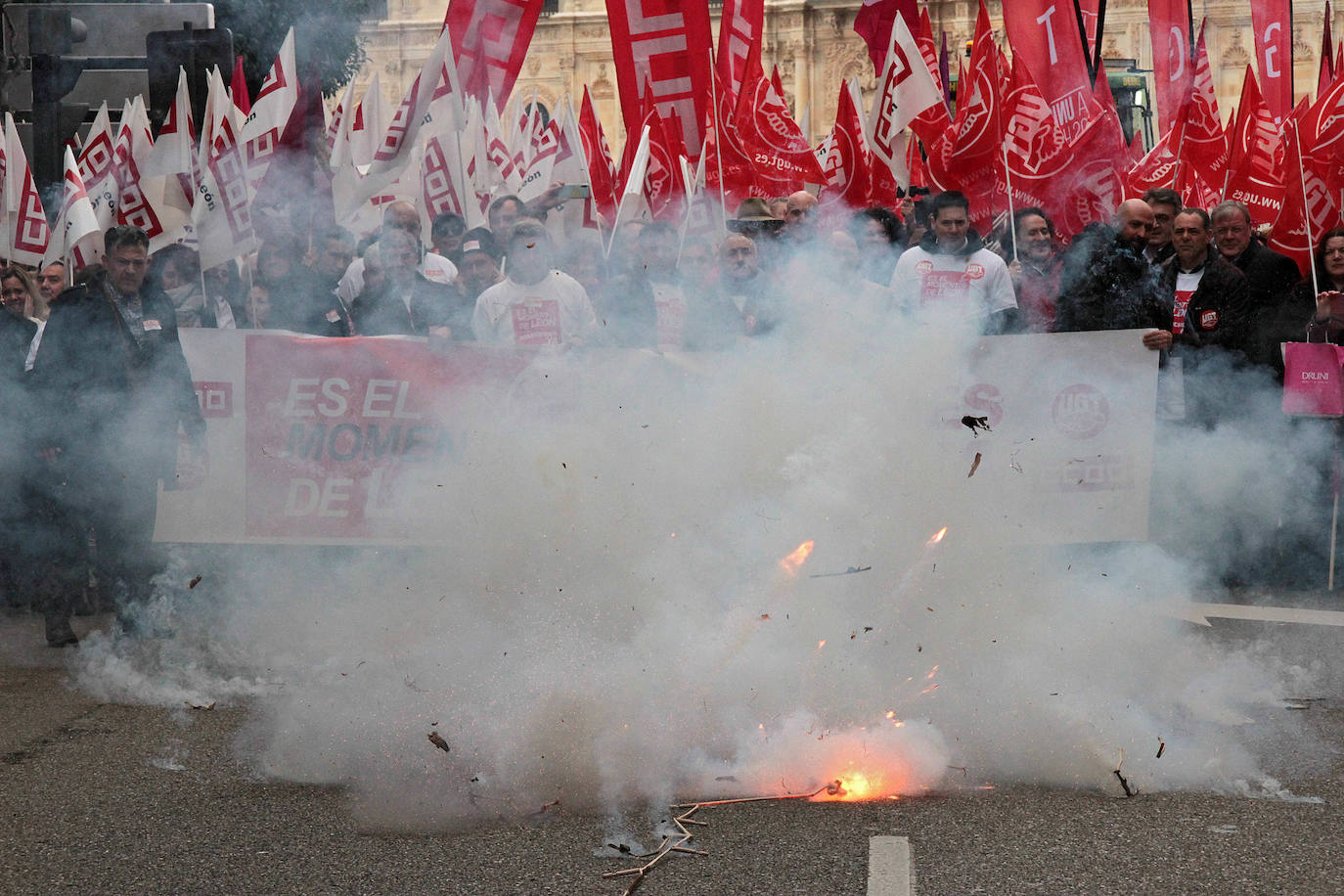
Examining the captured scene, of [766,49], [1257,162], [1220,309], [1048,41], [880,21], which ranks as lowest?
[1220,309]

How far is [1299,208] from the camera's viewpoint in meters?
8.05

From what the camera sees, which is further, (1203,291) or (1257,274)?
(1257,274)

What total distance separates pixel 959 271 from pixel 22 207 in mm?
5138

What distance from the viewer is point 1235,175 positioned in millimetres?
8992

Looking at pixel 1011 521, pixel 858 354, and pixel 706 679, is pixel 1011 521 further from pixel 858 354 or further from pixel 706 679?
pixel 706 679

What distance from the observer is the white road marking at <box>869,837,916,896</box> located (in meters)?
3.11

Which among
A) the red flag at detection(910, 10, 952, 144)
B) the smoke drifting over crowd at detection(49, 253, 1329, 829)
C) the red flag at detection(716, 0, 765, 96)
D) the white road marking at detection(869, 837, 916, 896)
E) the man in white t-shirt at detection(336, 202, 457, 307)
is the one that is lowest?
the white road marking at detection(869, 837, 916, 896)

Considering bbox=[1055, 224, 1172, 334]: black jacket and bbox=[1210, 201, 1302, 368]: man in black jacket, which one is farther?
bbox=[1210, 201, 1302, 368]: man in black jacket

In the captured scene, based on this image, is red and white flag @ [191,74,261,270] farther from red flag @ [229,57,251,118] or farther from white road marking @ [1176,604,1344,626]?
white road marking @ [1176,604,1344,626]

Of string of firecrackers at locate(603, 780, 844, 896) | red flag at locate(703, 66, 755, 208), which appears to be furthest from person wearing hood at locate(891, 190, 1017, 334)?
string of firecrackers at locate(603, 780, 844, 896)

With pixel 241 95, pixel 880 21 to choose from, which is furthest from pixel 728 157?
pixel 241 95

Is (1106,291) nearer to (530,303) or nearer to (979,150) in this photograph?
(979,150)

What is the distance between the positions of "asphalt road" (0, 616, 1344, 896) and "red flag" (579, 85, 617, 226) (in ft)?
27.8

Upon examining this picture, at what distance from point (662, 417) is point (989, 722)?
131 centimetres
